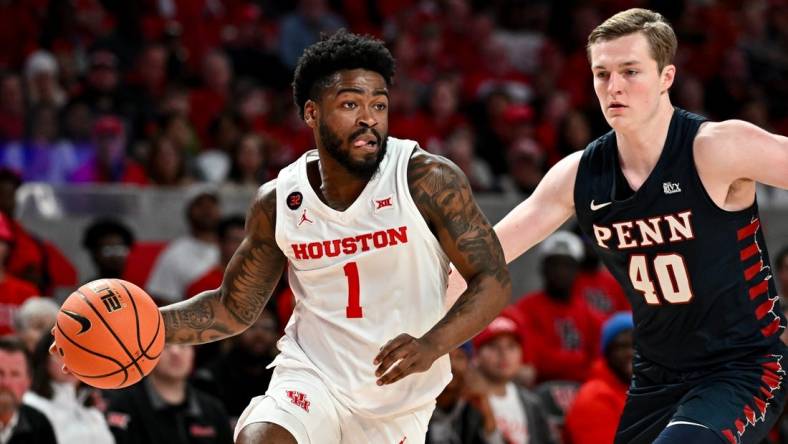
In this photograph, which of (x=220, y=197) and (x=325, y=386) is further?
(x=220, y=197)

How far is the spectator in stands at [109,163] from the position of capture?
1148 cm

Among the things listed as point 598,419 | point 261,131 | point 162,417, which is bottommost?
point 598,419

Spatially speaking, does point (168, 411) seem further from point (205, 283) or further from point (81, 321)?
point (81, 321)

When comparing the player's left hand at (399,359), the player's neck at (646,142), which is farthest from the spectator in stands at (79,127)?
the player's left hand at (399,359)

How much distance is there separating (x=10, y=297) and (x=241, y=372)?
1784 millimetres

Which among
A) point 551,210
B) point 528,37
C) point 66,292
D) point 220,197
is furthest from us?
point 528,37

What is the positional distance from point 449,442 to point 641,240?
11.7 feet

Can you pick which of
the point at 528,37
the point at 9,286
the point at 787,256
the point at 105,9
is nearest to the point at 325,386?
the point at 9,286

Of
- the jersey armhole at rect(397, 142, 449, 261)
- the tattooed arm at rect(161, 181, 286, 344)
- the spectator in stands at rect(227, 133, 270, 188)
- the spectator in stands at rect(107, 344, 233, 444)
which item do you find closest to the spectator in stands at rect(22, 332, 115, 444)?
the spectator in stands at rect(107, 344, 233, 444)

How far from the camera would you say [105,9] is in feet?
45.9

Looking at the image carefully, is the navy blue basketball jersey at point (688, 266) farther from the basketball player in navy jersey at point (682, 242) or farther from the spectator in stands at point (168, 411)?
the spectator in stands at point (168, 411)

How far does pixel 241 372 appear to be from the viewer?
30.5ft

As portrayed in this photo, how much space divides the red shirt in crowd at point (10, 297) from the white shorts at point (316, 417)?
13.5 feet

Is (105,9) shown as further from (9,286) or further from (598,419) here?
(598,419)
